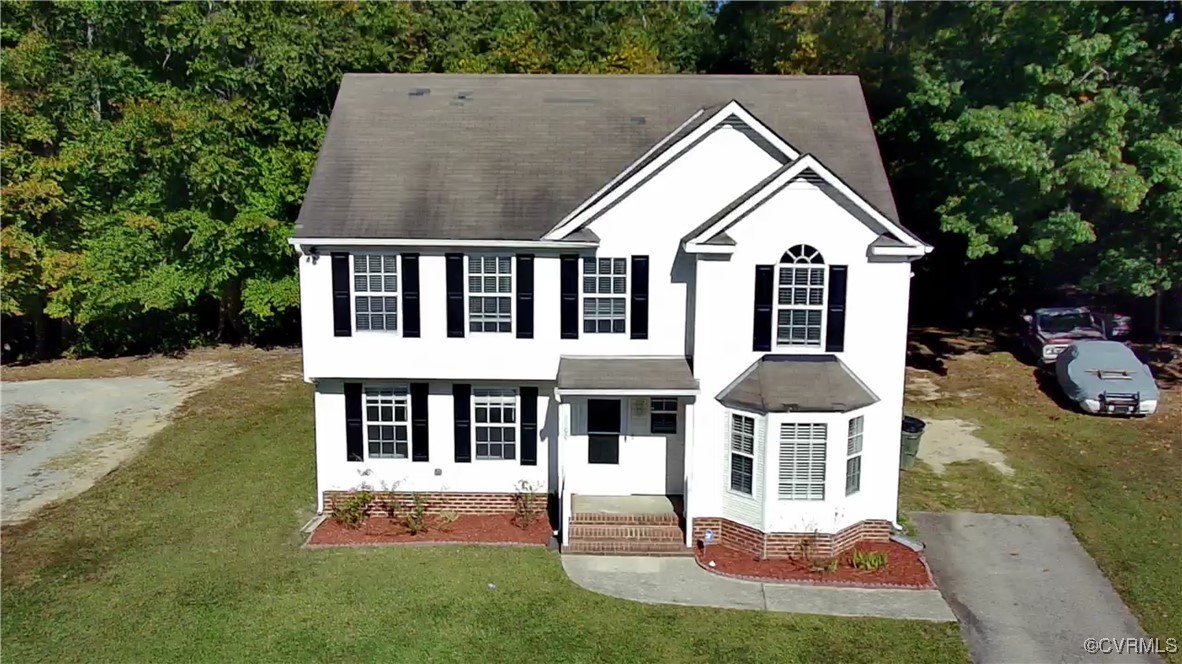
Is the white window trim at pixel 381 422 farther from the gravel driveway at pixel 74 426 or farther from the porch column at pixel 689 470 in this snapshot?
the gravel driveway at pixel 74 426

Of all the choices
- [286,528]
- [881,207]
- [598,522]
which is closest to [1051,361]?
[881,207]

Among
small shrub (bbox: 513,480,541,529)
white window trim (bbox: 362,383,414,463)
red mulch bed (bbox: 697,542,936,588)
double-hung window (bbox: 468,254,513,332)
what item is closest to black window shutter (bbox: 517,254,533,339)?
double-hung window (bbox: 468,254,513,332)

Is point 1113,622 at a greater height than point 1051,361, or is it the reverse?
point 1051,361

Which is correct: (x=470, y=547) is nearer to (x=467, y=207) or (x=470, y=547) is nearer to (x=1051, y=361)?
(x=467, y=207)

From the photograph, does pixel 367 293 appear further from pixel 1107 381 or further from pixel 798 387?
pixel 1107 381

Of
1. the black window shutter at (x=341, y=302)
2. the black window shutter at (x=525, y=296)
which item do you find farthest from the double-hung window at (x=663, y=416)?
the black window shutter at (x=341, y=302)

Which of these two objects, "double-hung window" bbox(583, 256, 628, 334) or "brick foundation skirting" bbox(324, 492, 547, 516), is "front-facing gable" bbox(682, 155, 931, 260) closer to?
"double-hung window" bbox(583, 256, 628, 334)
